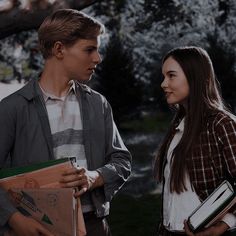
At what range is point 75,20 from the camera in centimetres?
231

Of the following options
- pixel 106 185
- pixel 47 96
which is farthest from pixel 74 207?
pixel 47 96

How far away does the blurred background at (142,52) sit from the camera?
1207 cm

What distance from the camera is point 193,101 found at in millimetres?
2547

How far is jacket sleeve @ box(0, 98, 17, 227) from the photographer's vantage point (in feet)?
7.24

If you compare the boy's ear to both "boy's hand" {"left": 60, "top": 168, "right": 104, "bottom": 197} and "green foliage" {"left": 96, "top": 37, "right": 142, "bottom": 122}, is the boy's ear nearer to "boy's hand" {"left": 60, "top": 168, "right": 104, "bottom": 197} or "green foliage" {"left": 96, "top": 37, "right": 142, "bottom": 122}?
"boy's hand" {"left": 60, "top": 168, "right": 104, "bottom": 197}

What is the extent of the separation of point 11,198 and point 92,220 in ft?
1.14

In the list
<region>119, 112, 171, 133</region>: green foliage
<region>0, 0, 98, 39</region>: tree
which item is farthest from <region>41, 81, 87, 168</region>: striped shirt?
<region>119, 112, 171, 133</region>: green foliage

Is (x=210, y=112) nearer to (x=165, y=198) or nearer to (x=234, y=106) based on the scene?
(x=165, y=198)

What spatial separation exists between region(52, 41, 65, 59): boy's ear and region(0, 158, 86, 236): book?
1.47 ft

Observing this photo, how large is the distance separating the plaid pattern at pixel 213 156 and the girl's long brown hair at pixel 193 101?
0.03 metres

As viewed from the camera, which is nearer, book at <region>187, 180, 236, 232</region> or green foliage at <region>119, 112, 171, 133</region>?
book at <region>187, 180, 236, 232</region>

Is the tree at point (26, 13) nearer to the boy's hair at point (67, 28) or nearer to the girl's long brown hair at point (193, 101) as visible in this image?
the girl's long brown hair at point (193, 101)

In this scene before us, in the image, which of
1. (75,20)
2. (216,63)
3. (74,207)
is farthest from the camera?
(216,63)

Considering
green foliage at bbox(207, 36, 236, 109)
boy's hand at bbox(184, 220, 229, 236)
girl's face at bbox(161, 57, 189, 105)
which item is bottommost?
green foliage at bbox(207, 36, 236, 109)
